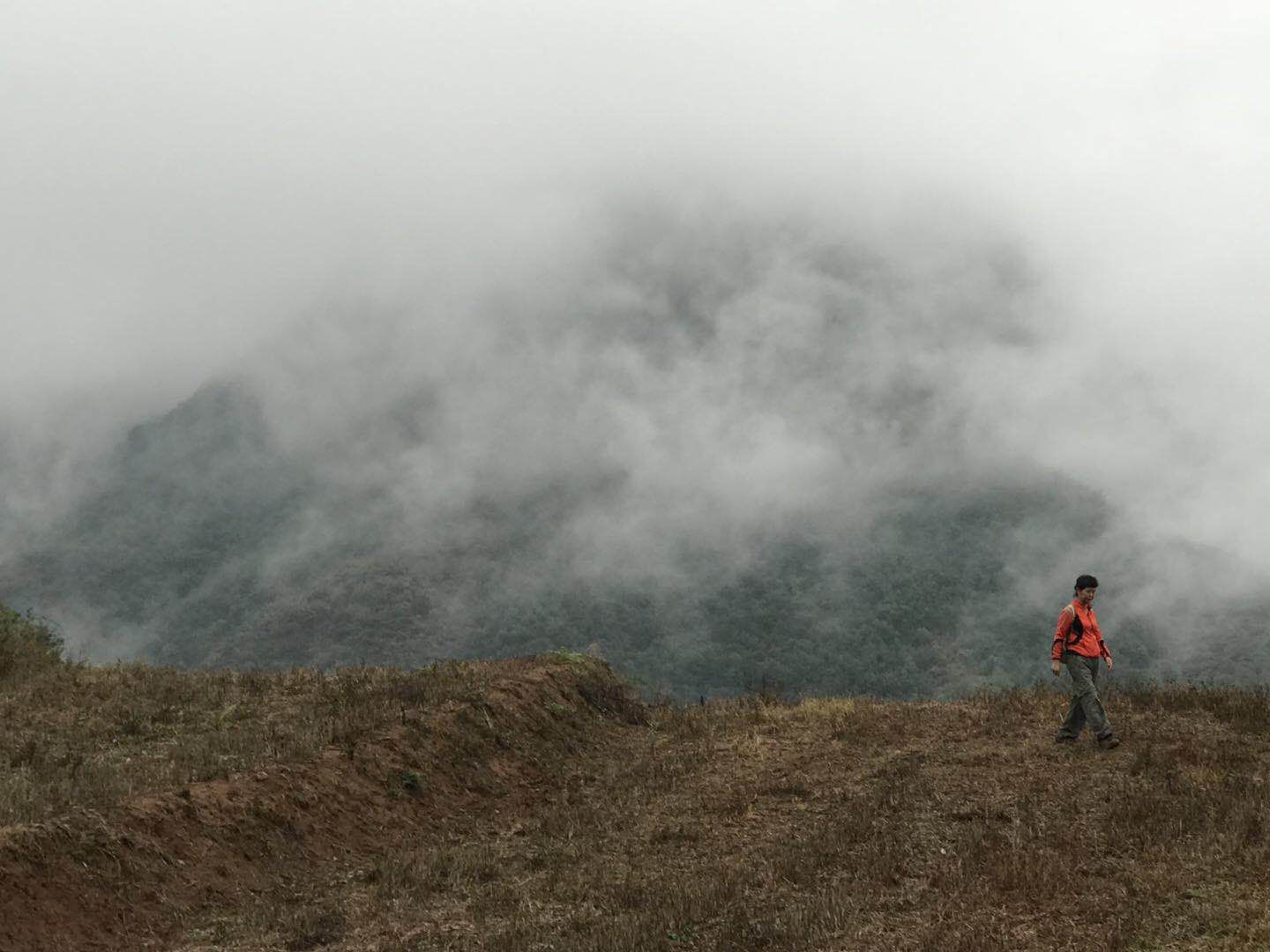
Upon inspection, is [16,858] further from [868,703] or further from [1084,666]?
[868,703]

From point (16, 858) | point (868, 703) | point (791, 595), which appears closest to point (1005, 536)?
point (791, 595)

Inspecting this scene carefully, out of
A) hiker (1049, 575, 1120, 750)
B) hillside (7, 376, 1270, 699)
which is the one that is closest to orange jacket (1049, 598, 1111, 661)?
hiker (1049, 575, 1120, 750)

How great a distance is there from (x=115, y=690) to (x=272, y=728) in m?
4.15

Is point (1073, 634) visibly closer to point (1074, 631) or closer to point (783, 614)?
point (1074, 631)

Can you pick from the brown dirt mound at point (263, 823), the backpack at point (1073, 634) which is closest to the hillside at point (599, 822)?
the brown dirt mound at point (263, 823)

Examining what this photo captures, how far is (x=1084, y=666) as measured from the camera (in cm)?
1430

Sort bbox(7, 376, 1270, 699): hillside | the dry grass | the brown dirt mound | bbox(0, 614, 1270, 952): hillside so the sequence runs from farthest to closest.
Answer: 1. bbox(7, 376, 1270, 699): hillside
2. the dry grass
3. the brown dirt mound
4. bbox(0, 614, 1270, 952): hillside

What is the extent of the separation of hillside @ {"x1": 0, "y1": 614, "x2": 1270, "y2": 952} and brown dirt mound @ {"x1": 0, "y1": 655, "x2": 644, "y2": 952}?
29mm

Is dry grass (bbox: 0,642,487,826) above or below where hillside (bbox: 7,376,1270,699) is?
below

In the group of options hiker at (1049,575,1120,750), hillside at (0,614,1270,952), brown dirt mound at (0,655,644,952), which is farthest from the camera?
hiker at (1049,575,1120,750)

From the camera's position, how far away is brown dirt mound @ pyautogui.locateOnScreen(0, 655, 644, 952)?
9273 millimetres

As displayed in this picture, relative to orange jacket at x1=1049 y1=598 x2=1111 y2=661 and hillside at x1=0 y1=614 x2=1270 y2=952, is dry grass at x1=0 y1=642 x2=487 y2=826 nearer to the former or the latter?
hillside at x1=0 y1=614 x2=1270 y2=952

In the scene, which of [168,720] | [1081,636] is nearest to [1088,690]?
[1081,636]

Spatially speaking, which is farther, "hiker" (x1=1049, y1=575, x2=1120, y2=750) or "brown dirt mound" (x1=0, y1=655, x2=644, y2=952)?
"hiker" (x1=1049, y1=575, x2=1120, y2=750)
